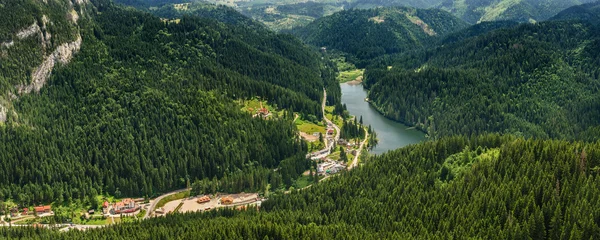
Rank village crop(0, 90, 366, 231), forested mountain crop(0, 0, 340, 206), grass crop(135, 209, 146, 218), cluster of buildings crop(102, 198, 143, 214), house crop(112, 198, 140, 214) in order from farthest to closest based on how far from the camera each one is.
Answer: forested mountain crop(0, 0, 340, 206) → house crop(112, 198, 140, 214) → cluster of buildings crop(102, 198, 143, 214) → grass crop(135, 209, 146, 218) → village crop(0, 90, 366, 231)

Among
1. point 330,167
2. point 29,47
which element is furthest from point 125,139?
point 330,167

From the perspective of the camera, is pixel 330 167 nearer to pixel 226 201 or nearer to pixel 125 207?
pixel 226 201

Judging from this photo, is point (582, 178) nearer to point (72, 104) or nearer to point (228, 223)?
point (228, 223)

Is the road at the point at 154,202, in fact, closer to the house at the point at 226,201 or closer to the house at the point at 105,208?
the house at the point at 105,208

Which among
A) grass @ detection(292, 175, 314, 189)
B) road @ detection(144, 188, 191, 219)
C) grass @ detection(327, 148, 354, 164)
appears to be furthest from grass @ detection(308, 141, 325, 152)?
road @ detection(144, 188, 191, 219)

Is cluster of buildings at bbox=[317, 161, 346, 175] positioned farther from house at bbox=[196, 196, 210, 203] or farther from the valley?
house at bbox=[196, 196, 210, 203]

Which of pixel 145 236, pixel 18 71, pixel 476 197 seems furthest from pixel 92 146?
pixel 476 197

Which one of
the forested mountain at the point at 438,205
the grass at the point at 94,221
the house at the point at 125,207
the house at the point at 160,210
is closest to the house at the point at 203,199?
the house at the point at 160,210
